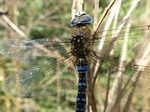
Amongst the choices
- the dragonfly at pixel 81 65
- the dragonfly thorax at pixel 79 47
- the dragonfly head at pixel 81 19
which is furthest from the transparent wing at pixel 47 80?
the dragonfly head at pixel 81 19

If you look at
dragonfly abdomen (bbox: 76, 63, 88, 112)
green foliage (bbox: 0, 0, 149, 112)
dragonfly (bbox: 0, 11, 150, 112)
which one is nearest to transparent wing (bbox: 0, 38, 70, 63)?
dragonfly (bbox: 0, 11, 150, 112)

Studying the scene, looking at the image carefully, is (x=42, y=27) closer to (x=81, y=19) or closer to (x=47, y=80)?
(x=47, y=80)

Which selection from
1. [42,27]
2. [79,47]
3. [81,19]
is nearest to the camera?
[81,19]

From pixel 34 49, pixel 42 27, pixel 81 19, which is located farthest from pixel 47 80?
pixel 42 27

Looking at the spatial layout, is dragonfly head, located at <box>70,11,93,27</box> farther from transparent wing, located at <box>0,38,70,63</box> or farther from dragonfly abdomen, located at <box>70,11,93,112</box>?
transparent wing, located at <box>0,38,70,63</box>

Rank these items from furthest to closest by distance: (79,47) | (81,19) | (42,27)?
(42,27) → (79,47) → (81,19)

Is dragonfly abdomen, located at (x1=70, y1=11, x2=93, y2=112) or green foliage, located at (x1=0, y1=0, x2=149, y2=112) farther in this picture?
green foliage, located at (x1=0, y1=0, x2=149, y2=112)

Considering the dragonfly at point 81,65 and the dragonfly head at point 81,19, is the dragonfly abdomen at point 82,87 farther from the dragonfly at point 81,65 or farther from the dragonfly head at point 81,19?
the dragonfly head at point 81,19

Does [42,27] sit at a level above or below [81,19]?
above
